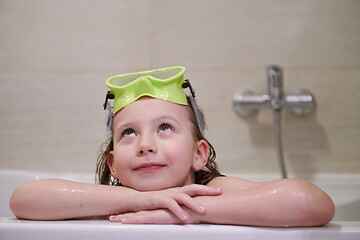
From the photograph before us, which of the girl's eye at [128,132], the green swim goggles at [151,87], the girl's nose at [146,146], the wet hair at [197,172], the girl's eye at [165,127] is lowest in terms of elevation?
the wet hair at [197,172]

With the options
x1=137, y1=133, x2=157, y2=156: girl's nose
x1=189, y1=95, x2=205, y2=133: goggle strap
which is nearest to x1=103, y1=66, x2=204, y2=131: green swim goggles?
x1=189, y1=95, x2=205, y2=133: goggle strap

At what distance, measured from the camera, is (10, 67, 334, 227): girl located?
2.29 ft

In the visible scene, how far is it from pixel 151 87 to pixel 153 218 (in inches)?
12.0

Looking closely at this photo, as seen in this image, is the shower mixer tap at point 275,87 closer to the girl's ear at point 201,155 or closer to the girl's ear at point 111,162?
the girl's ear at point 201,155

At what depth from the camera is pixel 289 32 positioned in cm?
169

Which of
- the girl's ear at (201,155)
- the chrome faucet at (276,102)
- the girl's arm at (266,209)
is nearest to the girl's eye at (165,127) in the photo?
the girl's ear at (201,155)

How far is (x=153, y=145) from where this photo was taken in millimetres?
839

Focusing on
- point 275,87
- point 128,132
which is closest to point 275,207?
point 128,132

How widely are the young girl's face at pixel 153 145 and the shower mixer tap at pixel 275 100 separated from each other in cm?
74

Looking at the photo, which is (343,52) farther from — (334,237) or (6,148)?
(6,148)

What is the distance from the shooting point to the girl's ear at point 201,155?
3.17ft

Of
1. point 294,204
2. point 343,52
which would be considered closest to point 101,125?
point 343,52

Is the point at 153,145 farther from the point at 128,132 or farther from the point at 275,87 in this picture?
the point at 275,87

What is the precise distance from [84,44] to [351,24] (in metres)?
1.05
